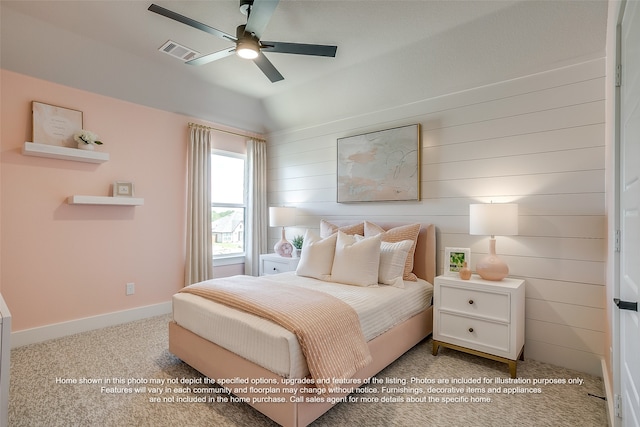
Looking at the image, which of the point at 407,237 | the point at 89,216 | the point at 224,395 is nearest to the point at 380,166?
the point at 407,237

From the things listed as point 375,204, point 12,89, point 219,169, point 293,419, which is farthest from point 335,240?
point 12,89

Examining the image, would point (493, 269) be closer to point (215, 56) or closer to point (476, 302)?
point (476, 302)

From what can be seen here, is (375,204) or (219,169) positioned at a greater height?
(219,169)

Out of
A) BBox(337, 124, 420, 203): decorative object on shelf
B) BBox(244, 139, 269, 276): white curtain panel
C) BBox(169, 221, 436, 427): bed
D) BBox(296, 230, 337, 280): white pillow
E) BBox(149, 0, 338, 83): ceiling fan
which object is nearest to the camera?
BBox(169, 221, 436, 427): bed

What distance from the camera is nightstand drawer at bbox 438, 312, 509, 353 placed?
2432 millimetres

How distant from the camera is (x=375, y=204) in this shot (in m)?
3.74

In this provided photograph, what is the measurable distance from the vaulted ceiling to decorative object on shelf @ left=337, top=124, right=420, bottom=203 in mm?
390

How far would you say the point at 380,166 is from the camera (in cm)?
365

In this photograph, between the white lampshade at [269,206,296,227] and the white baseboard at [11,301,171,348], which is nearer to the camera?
the white baseboard at [11,301,171,348]

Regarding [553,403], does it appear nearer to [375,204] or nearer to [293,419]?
[293,419]

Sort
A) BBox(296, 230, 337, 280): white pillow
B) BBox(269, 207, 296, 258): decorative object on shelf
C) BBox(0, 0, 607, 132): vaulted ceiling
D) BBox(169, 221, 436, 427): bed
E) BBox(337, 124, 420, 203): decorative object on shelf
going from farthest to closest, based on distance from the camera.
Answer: BBox(269, 207, 296, 258): decorative object on shelf, BBox(337, 124, 420, 203): decorative object on shelf, BBox(296, 230, 337, 280): white pillow, BBox(0, 0, 607, 132): vaulted ceiling, BBox(169, 221, 436, 427): bed

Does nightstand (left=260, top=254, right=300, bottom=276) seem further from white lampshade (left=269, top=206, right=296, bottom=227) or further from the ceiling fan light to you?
the ceiling fan light

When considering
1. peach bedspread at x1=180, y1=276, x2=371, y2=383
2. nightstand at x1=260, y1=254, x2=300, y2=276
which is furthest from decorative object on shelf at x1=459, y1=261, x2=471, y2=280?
nightstand at x1=260, y1=254, x2=300, y2=276

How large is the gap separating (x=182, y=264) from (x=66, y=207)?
1.40 m
